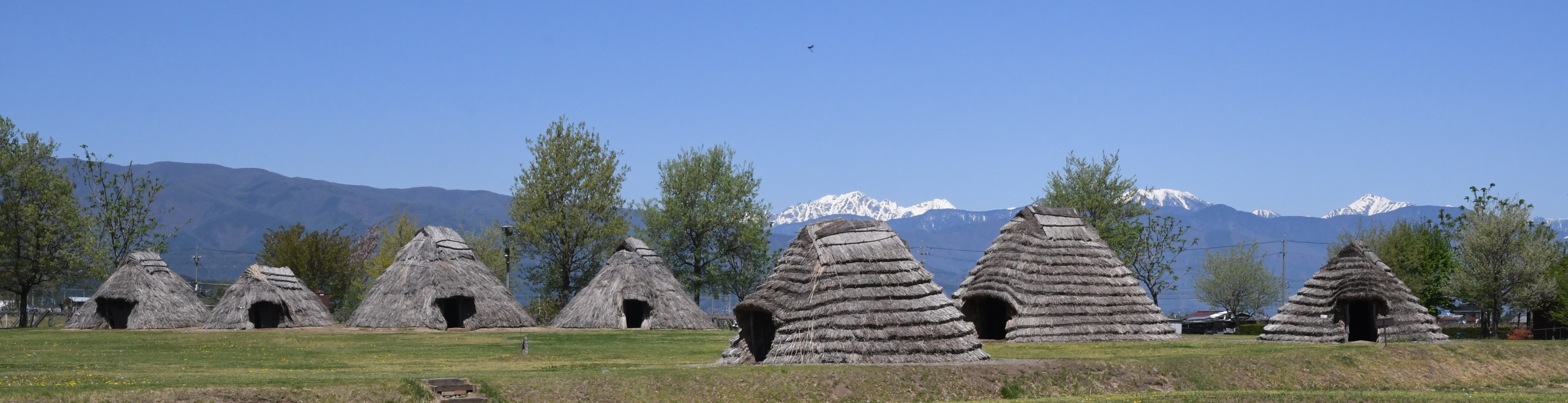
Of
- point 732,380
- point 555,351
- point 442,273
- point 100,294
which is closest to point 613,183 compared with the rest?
point 442,273

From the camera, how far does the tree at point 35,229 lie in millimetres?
72125

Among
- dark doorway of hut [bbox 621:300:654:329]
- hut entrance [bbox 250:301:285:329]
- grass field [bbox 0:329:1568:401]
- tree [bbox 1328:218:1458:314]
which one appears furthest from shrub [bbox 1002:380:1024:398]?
hut entrance [bbox 250:301:285:329]

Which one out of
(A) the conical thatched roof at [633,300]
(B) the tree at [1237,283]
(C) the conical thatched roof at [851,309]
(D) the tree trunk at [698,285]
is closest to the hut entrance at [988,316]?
(C) the conical thatched roof at [851,309]

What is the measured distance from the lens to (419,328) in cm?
6141

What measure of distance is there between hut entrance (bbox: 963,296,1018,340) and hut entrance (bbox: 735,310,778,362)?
15951mm

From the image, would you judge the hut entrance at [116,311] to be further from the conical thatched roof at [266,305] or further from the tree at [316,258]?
the tree at [316,258]

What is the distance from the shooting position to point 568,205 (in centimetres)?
7825

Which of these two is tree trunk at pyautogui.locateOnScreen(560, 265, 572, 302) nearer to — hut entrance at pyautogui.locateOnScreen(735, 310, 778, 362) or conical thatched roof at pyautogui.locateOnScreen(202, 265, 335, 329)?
conical thatched roof at pyautogui.locateOnScreen(202, 265, 335, 329)

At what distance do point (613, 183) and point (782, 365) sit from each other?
158 feet

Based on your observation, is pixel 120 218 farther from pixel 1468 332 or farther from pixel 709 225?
pixel 1468 332

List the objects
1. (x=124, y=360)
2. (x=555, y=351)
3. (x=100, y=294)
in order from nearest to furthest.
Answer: (x=124, y=360)
(x=555, y=351)
(x=100, y=294)

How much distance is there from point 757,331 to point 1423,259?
49.0 metres

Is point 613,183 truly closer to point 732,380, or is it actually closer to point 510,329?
point 510,329

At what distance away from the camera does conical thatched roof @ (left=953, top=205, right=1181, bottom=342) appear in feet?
159
